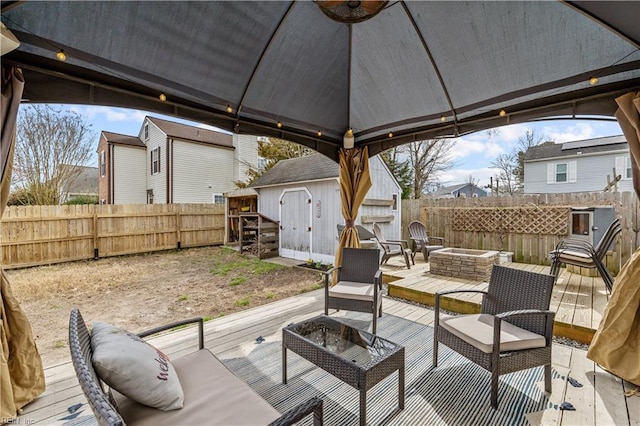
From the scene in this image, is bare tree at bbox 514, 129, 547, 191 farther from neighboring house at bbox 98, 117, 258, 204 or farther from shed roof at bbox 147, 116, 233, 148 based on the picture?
shed roof at bbox 147, 116, 233, 148

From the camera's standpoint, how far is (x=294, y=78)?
11.1 feet

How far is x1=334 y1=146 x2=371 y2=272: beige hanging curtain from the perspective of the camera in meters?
4.78

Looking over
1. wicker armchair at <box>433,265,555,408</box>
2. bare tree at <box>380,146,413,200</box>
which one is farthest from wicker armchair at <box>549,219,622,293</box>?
bare tree at <box>380,146,413,200</box>

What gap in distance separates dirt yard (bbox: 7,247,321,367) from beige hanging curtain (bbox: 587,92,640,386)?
380 centimetres

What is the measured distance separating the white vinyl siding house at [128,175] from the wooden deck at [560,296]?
13.1 m

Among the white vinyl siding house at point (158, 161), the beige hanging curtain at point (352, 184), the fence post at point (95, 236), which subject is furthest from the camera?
the white vinyl siding house at point (158, 161)

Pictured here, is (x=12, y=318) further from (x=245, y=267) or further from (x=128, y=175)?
(x=128, y=175)

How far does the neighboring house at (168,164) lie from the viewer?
12.3m

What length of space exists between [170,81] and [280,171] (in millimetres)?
7362

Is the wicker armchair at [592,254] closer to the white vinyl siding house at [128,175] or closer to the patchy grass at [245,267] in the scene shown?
the patchy grass at [245,267]

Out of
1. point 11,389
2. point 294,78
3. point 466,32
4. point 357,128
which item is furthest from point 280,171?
point 11,389

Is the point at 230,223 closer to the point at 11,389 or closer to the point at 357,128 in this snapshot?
the point at 357,128

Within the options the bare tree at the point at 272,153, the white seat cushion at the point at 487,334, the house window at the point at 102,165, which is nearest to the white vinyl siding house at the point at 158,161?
the house window at the point at 102,165

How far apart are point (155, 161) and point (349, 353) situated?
544 inches
